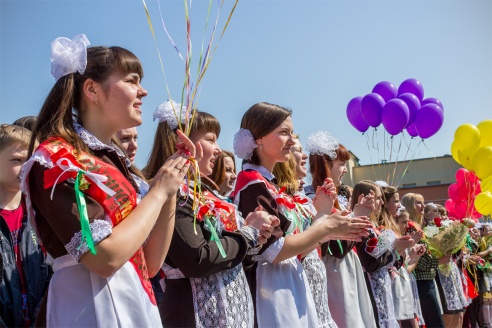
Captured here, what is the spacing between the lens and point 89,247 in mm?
2020

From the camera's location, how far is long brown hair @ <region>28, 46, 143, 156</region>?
2.36m

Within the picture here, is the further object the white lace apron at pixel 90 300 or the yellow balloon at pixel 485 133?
the yellow balloon at pixel 485 133

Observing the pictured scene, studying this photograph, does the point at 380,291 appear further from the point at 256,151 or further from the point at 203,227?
the point at 203,227

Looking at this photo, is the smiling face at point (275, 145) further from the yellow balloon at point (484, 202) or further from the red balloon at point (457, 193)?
the red balloon at point (457, 193)

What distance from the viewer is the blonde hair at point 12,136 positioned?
3.14 meters

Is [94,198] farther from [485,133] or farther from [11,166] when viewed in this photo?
[485,133]

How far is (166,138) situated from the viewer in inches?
139

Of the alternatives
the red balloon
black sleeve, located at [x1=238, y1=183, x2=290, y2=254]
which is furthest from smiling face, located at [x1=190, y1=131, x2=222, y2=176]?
the red balloon

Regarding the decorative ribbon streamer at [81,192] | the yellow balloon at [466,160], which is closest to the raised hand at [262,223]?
the decorative ribbon streamer at [81,192]

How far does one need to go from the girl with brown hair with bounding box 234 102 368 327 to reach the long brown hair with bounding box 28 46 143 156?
1.54 metres

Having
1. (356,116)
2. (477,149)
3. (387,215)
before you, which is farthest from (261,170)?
(477,149)

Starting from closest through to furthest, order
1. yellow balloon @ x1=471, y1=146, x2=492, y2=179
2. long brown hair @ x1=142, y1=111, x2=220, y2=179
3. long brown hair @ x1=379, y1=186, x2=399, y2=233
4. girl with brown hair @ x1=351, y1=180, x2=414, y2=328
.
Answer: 1. long brown hair @ x1=142, y1=111, x2=220, y2=179
2. girl with brown hair @ x1=351, y1=180, x2=414, y2=328
3. long brown hair @ x1=379, y1=186, x2=399, y2=233
4. yellow balloon @ x1=471, y1=146, x2=492, y2=179

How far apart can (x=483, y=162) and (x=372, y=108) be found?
1910mm

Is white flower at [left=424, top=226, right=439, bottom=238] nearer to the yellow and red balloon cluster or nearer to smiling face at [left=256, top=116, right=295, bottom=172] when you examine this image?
the yellow and red balloon cluster
